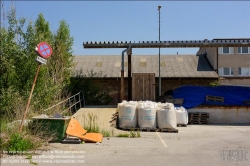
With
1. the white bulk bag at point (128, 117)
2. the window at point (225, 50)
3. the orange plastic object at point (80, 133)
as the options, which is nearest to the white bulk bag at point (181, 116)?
the white bulk bag at point (128, 117)

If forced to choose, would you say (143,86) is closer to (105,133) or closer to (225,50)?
(105,133)

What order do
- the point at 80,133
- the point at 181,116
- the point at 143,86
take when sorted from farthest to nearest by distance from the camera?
the point at 143,86 < the point at 181,116 < the point at 80,133

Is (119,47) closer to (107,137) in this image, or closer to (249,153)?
(107,137)

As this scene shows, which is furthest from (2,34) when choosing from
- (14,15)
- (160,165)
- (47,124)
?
(160,165)

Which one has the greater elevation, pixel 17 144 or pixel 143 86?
pixel 143 86

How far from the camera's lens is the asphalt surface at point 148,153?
671 cm

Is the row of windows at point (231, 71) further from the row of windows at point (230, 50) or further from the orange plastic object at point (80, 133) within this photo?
the orange plastic object at point (80, 133)

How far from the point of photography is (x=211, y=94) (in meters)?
16.7

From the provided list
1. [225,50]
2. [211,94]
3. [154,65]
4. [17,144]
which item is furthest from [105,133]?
[225,50]

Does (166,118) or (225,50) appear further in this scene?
(225,50)

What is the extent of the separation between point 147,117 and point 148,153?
4.38 meters

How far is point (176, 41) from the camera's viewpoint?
17.3 metres

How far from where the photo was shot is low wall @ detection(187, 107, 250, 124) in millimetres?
16078

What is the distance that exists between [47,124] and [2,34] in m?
5.29
